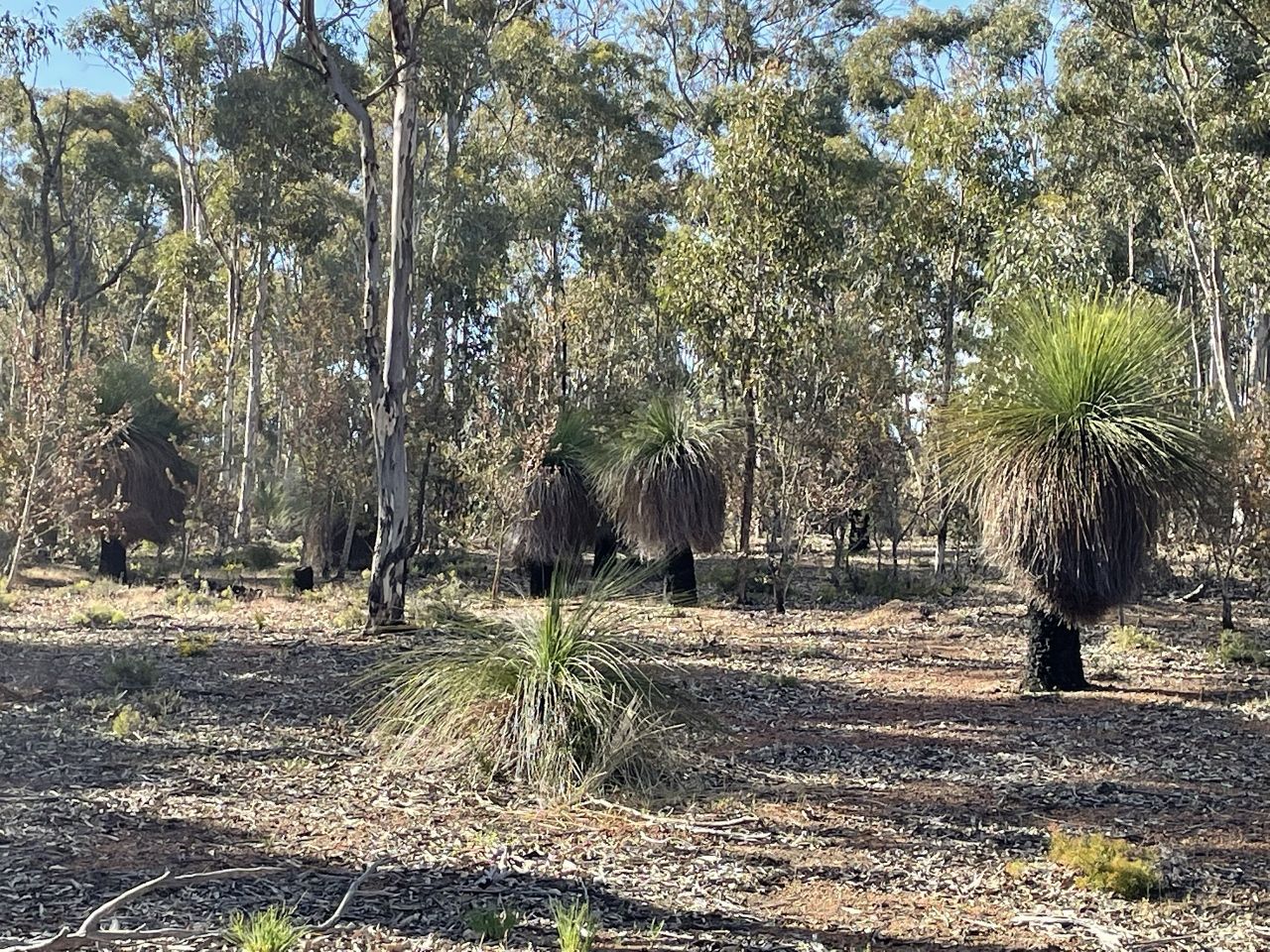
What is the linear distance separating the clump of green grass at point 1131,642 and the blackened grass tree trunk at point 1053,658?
254cm

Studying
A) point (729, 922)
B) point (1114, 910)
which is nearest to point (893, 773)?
point (1114, 910)

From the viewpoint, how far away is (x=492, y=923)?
466 centimetres

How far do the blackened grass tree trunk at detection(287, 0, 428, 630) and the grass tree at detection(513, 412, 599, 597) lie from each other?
118 inches

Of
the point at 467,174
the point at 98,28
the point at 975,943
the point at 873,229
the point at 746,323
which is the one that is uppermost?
the point at 98,28

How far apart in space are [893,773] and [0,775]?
4943 mm

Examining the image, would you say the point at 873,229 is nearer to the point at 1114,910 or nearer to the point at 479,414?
the point at 479,414

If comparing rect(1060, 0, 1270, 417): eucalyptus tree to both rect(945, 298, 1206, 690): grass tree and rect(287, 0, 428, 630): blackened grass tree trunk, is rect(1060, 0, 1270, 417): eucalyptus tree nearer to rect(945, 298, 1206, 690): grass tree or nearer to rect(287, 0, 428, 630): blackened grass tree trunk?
rect(945, 298, 1206, 690): grass tree

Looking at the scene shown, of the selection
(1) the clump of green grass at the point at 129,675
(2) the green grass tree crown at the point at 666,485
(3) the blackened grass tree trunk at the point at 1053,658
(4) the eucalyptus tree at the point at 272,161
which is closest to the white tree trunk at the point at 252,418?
(4) the eucalyptus tree at the point at 272,161

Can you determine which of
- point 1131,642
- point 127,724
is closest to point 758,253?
point 1131,642

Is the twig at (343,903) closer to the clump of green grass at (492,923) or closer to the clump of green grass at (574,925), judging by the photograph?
the clump of green grass at (492,923)

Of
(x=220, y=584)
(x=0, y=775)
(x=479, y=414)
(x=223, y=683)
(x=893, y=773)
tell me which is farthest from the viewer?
(x=220, y=584)

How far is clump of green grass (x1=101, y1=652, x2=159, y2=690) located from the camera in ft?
30.6

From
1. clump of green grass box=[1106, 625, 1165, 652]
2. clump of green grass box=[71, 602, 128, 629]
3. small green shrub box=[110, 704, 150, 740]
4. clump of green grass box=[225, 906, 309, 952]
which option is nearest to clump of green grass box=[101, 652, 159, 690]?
small green shrub box=[110, 704, 150, 740]

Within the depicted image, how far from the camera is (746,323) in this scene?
18.2 meters
